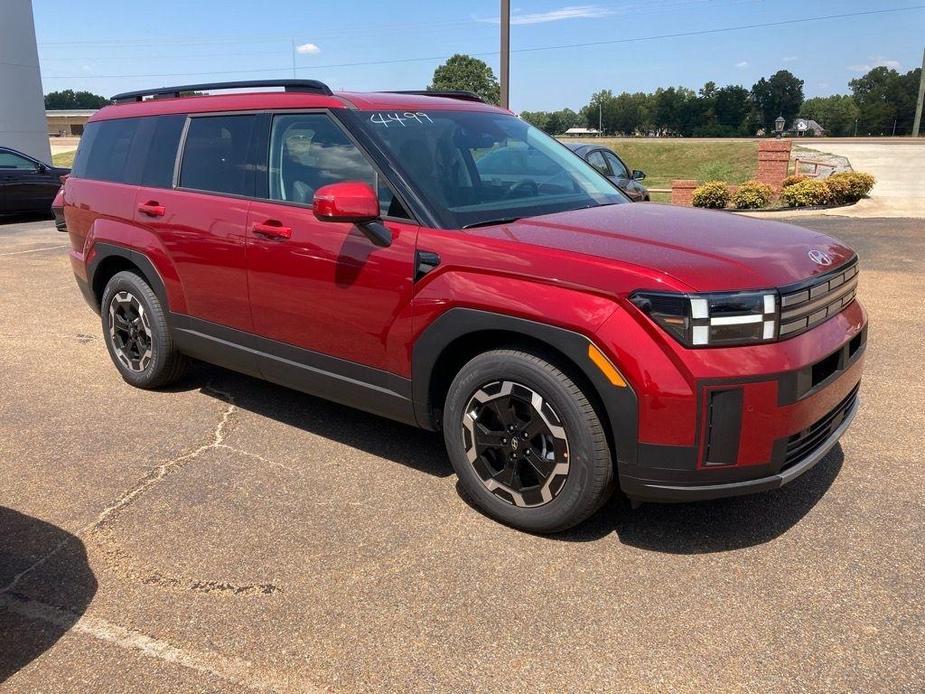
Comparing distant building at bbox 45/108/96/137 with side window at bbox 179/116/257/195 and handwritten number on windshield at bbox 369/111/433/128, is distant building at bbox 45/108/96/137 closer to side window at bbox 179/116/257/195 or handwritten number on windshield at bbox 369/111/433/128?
side window at bbox 179/116/257/195

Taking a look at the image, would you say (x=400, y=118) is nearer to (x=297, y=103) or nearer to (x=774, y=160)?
(x=297, y=103)

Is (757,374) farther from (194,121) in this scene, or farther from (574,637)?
(194,121)

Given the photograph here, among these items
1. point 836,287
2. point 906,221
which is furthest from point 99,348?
point 906,221

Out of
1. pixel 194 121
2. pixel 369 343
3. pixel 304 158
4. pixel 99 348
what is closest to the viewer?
pixel 369 343

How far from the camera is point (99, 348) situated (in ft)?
21.0

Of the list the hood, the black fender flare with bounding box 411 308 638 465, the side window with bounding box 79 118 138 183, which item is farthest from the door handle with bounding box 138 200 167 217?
the hood

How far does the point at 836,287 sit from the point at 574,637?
186 cm

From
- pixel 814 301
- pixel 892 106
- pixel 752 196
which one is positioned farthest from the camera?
pixel 892 106

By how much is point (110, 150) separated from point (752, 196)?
14296 millimetres

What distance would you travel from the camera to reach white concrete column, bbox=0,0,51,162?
2170 centimetres

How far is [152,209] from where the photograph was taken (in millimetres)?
4691

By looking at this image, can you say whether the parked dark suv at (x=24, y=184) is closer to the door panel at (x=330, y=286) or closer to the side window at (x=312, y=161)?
the side window at (x=312, y=161)

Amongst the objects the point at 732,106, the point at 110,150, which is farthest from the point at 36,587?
the point at 732,106

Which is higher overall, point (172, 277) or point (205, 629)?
Result: point (172, 277)
